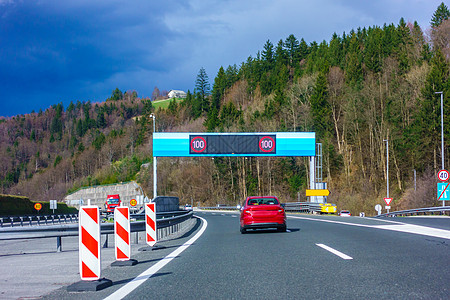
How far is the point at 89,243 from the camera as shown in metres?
7.03

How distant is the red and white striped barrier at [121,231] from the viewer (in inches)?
364

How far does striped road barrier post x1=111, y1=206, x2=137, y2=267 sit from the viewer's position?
9258mm

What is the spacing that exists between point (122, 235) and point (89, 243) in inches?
90.1

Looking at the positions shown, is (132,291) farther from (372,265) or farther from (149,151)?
(149,151)

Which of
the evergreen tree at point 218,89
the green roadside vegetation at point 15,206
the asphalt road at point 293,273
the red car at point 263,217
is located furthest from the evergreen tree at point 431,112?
the evergreen tree at point 218,89

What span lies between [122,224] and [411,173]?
51.4 metres

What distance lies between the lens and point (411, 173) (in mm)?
55000

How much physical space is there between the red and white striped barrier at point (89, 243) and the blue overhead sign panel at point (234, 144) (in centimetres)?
3818

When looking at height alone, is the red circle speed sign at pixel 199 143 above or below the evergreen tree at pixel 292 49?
below

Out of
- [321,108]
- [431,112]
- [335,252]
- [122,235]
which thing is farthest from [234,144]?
[122,235]

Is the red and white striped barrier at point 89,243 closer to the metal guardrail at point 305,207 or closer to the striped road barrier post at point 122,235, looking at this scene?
the striped road barrier post at point 122,235

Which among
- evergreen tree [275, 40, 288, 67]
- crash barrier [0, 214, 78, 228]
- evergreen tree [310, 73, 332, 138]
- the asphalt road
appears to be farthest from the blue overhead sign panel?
evergreen tree [275, 40, 288, 67]

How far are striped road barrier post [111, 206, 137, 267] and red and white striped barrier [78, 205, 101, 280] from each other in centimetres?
214

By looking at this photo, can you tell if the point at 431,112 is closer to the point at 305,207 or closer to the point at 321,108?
the point at 305,207
